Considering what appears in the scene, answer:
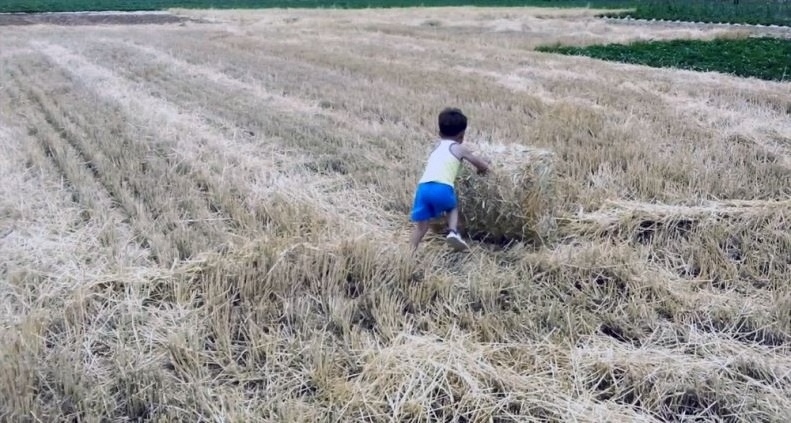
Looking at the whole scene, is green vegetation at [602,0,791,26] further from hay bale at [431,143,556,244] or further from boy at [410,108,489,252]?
boy at [410,108,489,252]

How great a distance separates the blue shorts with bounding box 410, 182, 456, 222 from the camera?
15.6 feet

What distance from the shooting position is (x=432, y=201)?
4758 mm

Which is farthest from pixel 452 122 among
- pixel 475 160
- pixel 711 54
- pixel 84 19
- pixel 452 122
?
pixel 84 19

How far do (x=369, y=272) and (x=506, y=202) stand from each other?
1158mm

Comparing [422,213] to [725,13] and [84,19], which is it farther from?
[725,13]

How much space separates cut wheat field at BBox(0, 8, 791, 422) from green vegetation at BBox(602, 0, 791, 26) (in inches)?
860

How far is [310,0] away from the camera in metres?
49.0

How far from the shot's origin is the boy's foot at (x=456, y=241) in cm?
462

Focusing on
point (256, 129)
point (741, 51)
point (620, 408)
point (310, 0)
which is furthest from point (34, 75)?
point (310, 0)

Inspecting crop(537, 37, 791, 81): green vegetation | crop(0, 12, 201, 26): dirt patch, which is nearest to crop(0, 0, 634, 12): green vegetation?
crop(0, 12, 201, 26): dirt patch

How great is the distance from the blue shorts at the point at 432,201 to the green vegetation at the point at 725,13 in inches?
1041

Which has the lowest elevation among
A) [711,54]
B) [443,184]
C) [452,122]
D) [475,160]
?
[711,54]

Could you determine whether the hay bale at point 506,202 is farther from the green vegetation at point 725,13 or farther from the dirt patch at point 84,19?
the dirt patch at point 84,19

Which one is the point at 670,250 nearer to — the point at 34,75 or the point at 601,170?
the point at 601,170
